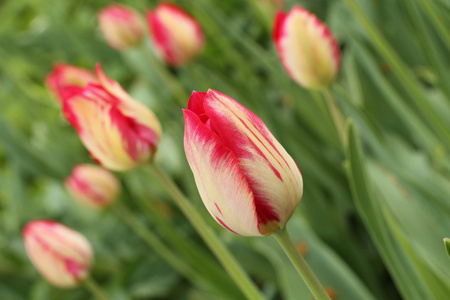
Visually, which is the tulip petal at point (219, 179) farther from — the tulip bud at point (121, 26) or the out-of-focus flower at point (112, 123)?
the tulip bud at point (121, 26)

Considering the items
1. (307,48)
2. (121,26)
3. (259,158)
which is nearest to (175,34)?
(121,26)

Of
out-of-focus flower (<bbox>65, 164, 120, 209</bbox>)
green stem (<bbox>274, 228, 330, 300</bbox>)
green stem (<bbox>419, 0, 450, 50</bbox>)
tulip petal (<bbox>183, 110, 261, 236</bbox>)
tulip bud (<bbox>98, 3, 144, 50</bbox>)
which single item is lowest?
out-of-focus flower (<bbox>65, 164, 120, 209</bbox>)

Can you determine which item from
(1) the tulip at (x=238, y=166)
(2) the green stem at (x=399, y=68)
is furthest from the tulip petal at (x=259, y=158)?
(2) the green stem at (x=399, y=68)

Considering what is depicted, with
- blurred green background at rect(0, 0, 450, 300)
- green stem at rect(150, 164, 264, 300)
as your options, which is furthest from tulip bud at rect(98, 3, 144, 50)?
green stem at rect(150, 164, 264, 300)

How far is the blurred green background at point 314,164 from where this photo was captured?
46 centimetres

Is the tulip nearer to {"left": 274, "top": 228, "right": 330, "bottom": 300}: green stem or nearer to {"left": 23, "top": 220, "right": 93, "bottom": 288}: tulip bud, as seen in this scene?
{"left": 274, "top": 228, "right": 330, "bottom": 300}: green stem

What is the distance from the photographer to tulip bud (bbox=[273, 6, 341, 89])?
1.44ft

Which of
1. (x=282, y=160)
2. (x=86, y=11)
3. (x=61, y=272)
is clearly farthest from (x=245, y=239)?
(x=86, y=11)

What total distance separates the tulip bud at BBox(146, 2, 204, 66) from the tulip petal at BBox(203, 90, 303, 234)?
18.1 inches

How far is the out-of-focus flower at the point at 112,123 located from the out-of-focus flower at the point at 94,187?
267 millimetres

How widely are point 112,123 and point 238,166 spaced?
0.15 meters

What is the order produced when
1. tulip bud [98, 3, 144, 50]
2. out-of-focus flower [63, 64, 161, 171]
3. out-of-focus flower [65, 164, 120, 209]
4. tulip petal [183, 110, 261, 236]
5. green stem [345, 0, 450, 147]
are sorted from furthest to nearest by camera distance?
tulip bud [98, 3, 144, 50] < out-of-focus flower [65, 164, 120, 209] < green stem [345, 0, 450, 147] < out-of-focus flower [63, 64, 161, 171] < tulip petal [183, 110, 261, 236]

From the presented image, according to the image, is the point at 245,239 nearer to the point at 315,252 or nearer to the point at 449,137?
the point at 315,252

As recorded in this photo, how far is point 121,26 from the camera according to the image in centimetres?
82
